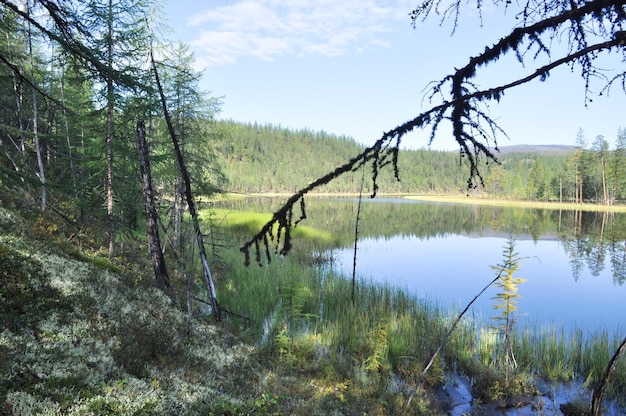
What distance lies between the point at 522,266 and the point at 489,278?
4.00 metres

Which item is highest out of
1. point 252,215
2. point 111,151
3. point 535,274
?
point 111,151

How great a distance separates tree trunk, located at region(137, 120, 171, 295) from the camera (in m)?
10.4

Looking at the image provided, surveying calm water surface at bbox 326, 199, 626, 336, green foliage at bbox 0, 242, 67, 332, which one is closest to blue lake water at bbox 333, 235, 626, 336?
calm water surface at bbox 326, 199, 626, 336

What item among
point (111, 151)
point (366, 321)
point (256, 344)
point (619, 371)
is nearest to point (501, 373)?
point (619, 371)

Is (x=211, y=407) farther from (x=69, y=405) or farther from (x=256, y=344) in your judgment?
(x=256, y=344)

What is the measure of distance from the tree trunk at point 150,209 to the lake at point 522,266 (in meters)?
10.1

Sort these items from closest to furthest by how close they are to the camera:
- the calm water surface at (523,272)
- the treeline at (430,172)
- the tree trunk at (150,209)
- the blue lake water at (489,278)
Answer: the tree trunk at (150,209) → the blue lake water at (489,278) → the calm water surface at (523,272) → the treeline at (430,172)

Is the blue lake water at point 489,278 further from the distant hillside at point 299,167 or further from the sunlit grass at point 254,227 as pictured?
the distant hillside at point 299,167

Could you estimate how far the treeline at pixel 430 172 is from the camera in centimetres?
7638

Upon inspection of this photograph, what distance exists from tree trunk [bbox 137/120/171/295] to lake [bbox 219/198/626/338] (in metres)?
10.1

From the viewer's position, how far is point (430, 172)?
175000 mm

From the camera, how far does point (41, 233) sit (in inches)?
384

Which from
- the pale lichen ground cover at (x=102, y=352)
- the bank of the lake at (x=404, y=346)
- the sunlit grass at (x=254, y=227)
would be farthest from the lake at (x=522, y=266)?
the pale lichen ground cover at (x=102, y=352)

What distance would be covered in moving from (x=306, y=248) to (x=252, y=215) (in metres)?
13.6
